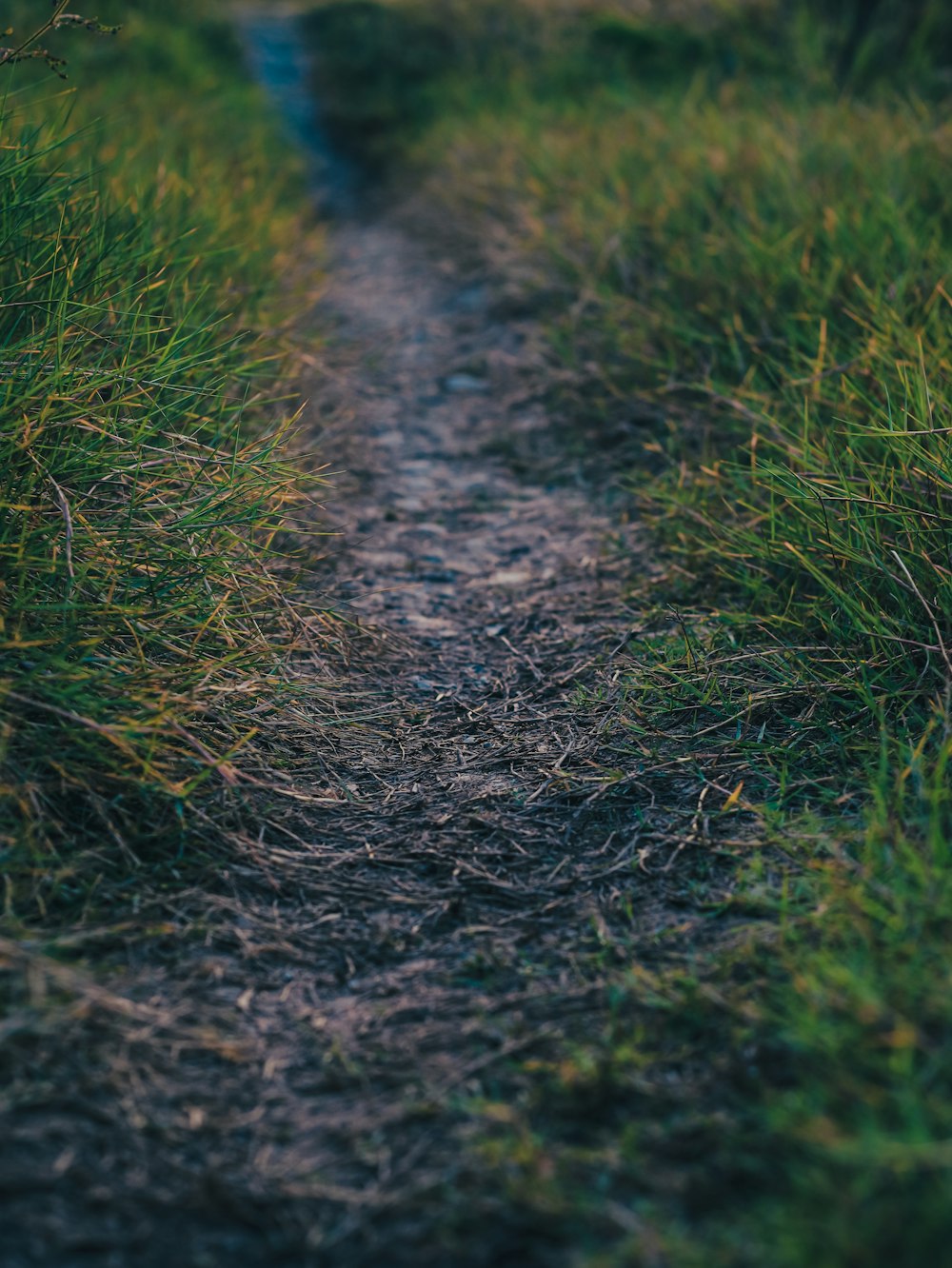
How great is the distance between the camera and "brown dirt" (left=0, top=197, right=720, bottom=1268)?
4.02 ft

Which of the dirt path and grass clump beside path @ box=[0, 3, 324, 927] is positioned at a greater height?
grass clump beside path @ box=[0, 3, 324, 927]

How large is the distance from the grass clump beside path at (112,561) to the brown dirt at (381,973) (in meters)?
0.16

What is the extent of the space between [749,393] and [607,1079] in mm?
1937

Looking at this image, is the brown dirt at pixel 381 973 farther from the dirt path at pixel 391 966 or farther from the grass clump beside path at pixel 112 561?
the grass clump beside path at pixel 112 561

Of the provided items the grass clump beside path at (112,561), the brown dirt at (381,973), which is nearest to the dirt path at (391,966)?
the brown dirt at (381,973)

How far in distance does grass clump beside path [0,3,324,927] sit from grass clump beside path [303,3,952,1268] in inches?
28.7

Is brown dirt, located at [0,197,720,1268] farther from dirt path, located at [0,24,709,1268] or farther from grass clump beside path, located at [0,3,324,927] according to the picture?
grass clump beside path, located at [0,3,324,927]

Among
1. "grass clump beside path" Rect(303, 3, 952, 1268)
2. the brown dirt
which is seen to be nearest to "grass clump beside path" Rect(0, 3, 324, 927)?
the brown dirt

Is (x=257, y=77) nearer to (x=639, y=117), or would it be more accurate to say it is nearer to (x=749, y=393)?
(x=639, y=117)

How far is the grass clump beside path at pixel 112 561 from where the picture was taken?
5.52 ft

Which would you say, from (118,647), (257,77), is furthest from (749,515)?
(257,77)

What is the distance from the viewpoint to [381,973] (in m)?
1.59

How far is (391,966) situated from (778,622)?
3.59 ft

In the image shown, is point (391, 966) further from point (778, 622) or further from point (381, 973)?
point (778, 622)
